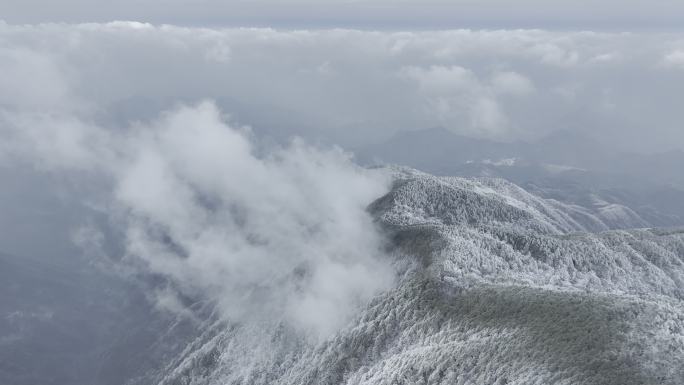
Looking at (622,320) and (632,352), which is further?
(622,320)

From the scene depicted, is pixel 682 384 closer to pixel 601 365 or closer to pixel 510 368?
pixel 601 365

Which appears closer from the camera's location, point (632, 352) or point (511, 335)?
point (632, 352)

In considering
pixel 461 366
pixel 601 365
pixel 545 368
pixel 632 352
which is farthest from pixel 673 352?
pixel 461 366

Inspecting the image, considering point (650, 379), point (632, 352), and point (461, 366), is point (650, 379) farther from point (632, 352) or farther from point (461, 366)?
point (461, 366)

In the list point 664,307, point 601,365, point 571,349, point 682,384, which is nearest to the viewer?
point 682,384

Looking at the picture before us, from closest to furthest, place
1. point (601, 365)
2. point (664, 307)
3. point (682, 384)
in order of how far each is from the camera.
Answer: point (682, 384) < point (601, 365) < point (664, 307)

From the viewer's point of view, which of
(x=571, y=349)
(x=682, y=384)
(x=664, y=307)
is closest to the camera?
(x=682, y=384)

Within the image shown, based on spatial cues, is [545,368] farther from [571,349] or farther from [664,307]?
[664,307]

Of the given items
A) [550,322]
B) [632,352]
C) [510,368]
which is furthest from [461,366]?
[632,352]

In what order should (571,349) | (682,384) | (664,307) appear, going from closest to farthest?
(682,384), (571,349), (664,307)
